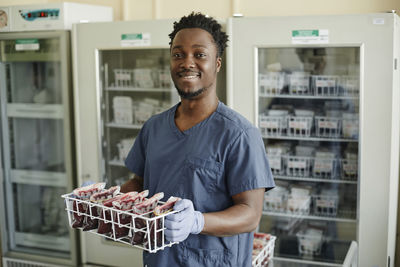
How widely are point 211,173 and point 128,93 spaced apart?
2.13 metres

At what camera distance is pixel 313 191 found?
10.8 ft

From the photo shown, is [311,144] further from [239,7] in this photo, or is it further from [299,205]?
[239,7]

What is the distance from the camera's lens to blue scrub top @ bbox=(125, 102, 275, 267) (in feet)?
5.78

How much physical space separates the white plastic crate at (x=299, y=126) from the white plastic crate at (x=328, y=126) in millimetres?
52

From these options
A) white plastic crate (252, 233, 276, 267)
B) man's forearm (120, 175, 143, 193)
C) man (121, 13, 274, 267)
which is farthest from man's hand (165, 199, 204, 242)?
white plastic crate (252, 233, 276, 267)

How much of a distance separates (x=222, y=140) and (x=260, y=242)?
3.45 feet

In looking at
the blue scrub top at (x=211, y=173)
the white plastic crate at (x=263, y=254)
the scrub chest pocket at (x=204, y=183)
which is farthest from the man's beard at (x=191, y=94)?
the white plastic crate at (x=263, y=254)

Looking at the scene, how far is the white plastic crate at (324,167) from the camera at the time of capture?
10.4 feet

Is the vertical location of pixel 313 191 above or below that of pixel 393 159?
below

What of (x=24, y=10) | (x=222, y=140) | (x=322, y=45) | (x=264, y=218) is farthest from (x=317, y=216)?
(x=24, y=10)

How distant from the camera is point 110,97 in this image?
12.1ft

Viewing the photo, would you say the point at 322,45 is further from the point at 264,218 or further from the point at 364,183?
the point at 264,218

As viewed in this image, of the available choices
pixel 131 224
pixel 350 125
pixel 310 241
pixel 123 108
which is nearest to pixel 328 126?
pixel 350 125

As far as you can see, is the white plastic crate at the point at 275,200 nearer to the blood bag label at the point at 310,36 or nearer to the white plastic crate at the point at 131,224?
the blood bag label at the point at 310,36
